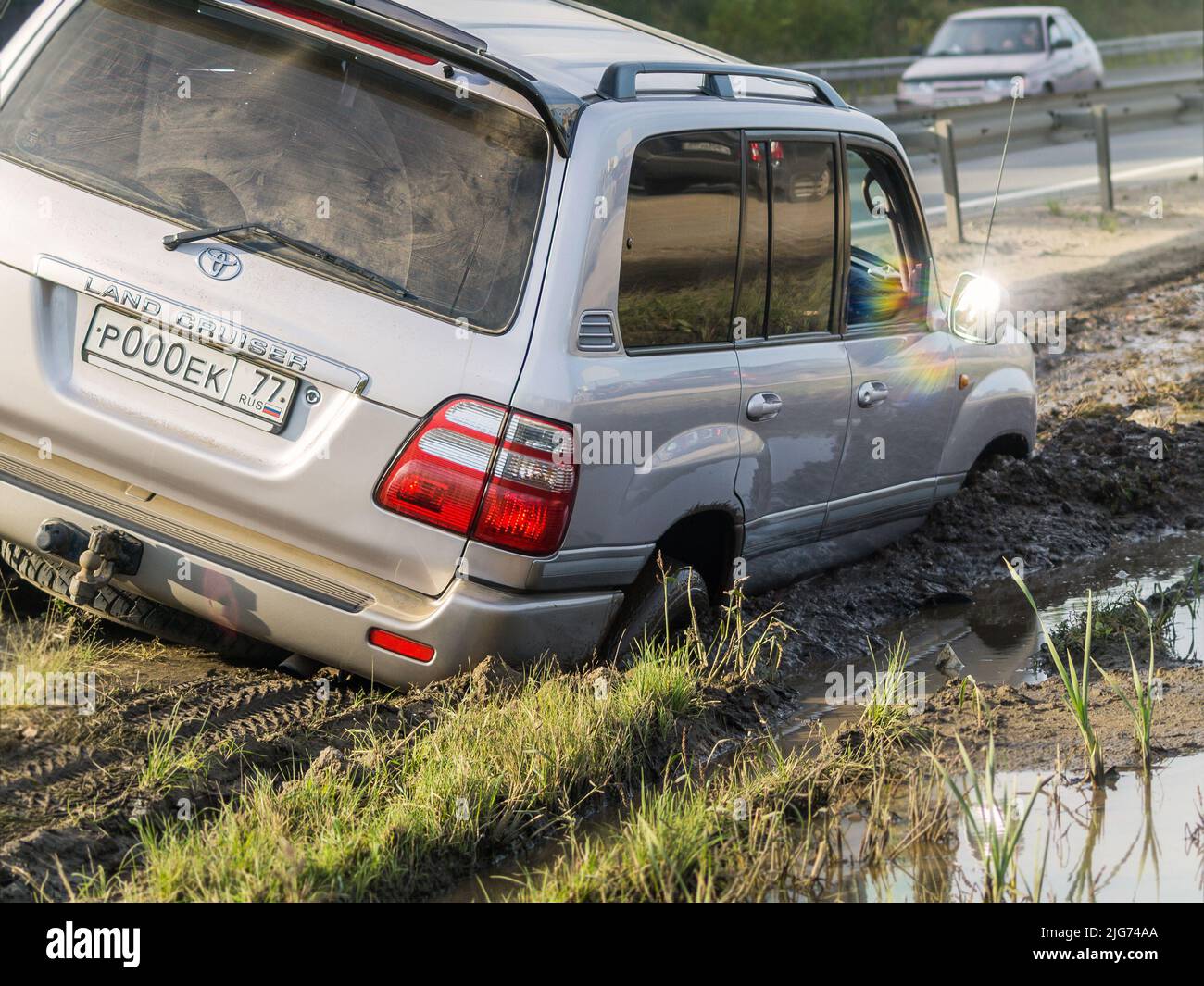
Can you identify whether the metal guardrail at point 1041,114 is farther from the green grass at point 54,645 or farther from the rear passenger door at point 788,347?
the green grass at point 54,645

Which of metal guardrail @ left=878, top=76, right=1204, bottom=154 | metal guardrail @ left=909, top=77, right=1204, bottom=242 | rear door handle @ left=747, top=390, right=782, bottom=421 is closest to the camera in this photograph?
rear door handle @ left=747, top=390, right=782, bottom=421

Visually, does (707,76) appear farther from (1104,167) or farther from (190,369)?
(1104,167)

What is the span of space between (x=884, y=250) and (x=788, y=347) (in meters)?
1.37

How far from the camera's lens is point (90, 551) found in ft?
13.1

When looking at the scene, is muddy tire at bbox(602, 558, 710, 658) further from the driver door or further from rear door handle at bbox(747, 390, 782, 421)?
the driver door

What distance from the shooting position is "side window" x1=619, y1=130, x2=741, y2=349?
168 inches

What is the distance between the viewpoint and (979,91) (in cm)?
2267

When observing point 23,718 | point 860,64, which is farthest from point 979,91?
point 23,718

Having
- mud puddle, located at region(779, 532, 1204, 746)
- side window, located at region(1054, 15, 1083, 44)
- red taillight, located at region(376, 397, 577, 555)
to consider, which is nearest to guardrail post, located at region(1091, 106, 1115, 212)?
side window, located at region(1054, 15, 1083, 44)

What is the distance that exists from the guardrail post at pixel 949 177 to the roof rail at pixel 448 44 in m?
11.3

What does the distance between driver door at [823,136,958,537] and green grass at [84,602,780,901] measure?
1137 millimetres
